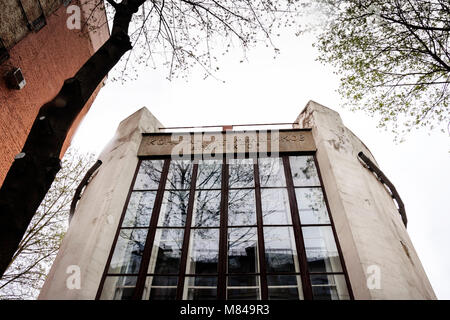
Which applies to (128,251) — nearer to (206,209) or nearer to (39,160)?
(206,209)

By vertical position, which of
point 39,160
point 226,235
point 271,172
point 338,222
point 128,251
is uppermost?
point 271,172

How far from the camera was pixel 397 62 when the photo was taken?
691 cm

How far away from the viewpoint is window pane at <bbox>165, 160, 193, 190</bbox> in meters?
5.83

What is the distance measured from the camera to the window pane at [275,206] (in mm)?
5082

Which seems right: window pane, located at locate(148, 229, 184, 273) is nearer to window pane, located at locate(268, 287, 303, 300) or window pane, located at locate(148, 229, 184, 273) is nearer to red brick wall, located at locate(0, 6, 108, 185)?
window pane, located at locate(268, 287, 303, 300)

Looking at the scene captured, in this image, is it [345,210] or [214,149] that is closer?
[345,210]

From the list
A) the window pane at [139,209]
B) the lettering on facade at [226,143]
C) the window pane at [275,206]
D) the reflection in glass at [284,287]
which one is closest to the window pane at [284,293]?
the reflection in glass at [284,287]

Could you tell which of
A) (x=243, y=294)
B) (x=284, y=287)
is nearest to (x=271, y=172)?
(x=284, y=287)

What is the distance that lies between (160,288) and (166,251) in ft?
2.15

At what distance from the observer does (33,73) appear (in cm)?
798

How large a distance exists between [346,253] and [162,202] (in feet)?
12.2
